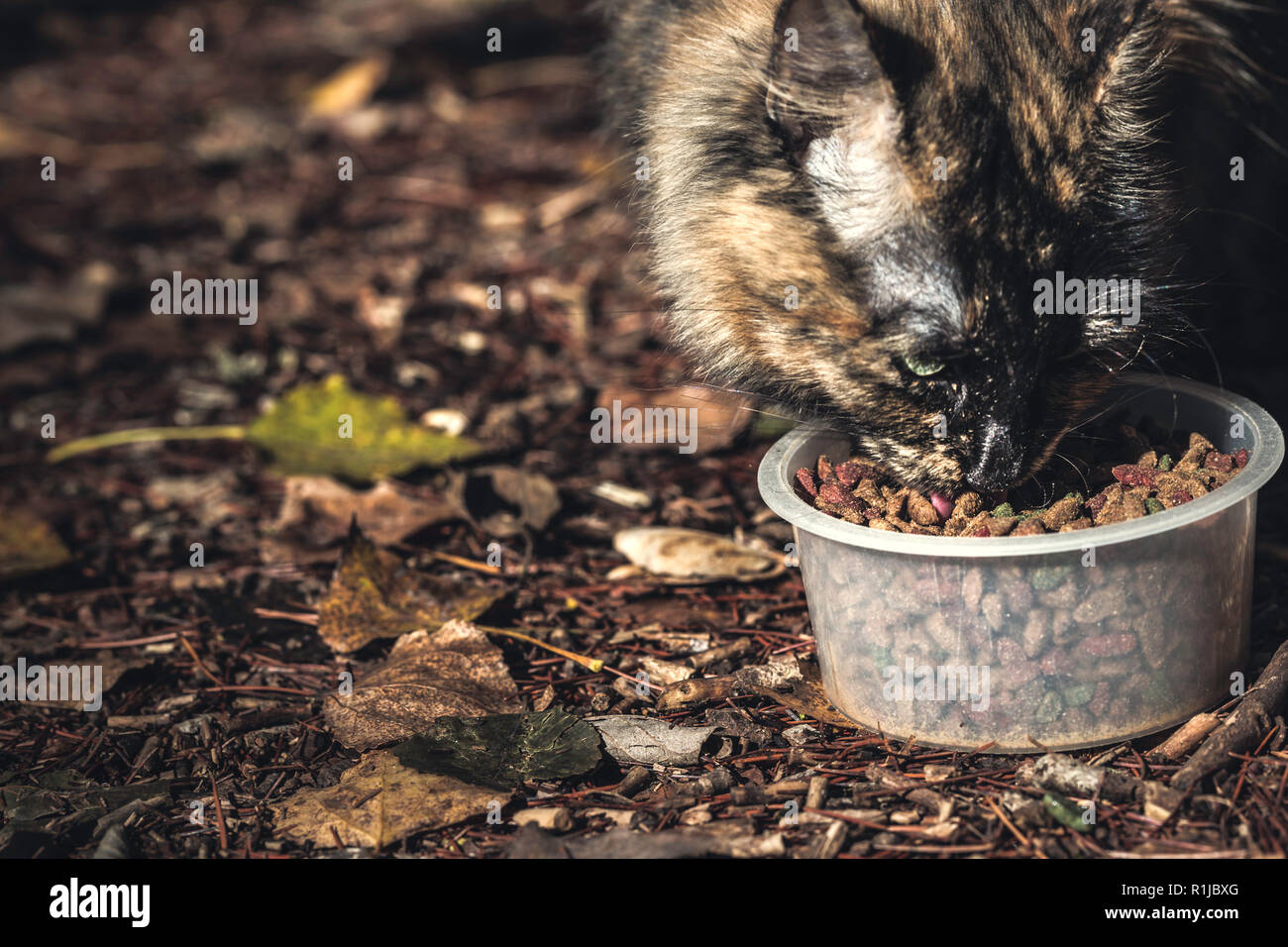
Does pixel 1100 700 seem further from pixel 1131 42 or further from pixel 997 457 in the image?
pixel 1131 42

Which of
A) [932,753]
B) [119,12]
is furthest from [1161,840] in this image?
[119,12]

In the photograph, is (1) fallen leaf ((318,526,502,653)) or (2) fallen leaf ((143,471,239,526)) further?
(2) fallen leaf ((143,471,239,526))

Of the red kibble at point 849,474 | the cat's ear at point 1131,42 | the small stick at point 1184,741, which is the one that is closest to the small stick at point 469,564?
the red kibble at point 849,474

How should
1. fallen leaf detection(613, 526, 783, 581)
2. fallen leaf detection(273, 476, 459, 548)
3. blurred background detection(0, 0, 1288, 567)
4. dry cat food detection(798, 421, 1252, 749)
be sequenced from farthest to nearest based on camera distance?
blurred background detection(0, 0, 1288, 567)
fallen leaf detection(273, 476, 459, 548)
fallen leaf detection(613, 526, 783, 581)
dry cat food detection(798, 421, 1252, 749)

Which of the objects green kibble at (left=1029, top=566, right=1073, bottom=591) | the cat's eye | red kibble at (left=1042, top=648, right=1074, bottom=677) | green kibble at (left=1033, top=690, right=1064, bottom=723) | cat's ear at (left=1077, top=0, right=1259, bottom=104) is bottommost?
green kibble at (left=1033, top=690, right=1064, bottom=723)

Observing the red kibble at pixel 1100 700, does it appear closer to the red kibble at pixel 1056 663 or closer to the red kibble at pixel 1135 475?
the red kibble at pixel 1056 663

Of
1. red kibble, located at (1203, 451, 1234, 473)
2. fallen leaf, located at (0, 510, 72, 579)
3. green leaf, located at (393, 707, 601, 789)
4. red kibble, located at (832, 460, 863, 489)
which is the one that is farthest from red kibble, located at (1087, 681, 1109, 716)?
fallen leaf, located at (0, 510, 72, 579)

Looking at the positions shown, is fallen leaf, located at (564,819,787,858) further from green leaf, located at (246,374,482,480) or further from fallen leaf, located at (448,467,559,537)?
green leaf, located at (246,374,482,480)
